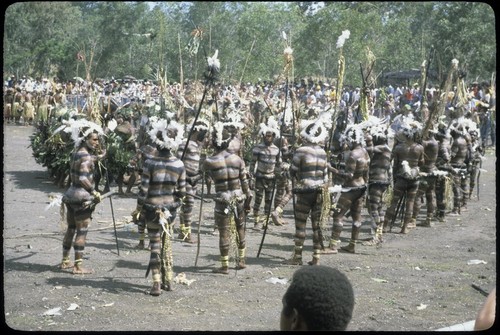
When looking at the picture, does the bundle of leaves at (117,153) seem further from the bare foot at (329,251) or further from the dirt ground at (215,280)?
the bare foot at (329,251)

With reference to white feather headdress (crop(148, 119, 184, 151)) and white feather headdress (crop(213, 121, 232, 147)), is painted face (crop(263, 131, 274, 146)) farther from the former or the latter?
white feather headdress (crop(148, 119, 184, 151))

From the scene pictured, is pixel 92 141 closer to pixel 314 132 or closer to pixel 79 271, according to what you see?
pixel 79 271

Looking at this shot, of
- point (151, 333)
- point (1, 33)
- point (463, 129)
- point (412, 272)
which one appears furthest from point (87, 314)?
point (463, 129)

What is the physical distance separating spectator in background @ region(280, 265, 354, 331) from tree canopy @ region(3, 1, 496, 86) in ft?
53.6

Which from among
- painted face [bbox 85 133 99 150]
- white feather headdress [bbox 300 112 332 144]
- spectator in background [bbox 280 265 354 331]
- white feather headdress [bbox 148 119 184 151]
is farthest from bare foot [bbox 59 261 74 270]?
spectator in background [bbox 280 265 354 331]

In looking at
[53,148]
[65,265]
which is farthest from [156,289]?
[53,148]

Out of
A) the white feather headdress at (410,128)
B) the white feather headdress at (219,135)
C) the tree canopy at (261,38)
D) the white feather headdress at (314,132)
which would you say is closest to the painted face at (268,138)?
the white feather headdress at (410,128)

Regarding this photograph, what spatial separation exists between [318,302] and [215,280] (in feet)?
20.7

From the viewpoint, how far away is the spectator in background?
301cm

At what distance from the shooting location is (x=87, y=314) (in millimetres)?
7543

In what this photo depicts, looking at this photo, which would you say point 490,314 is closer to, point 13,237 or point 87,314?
point 87,314

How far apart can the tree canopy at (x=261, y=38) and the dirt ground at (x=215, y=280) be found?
26.5 feet

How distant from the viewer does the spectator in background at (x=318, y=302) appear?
9.87 ft

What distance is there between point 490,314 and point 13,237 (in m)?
9.21
